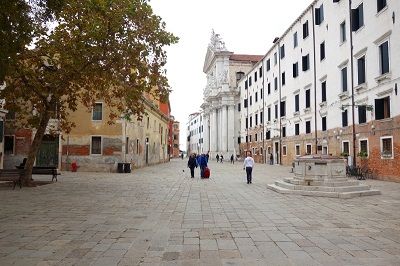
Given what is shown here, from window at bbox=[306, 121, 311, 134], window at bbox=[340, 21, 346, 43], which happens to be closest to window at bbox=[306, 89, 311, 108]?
window at bbox=[306, 121, 311, 134]

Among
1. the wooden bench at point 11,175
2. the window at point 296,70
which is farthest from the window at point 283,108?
the wooden bench at point 11,175

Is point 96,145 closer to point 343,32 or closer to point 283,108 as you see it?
point 343,32

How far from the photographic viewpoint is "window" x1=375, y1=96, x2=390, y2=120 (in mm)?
21328

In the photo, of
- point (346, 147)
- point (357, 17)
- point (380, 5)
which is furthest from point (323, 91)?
point (380, 5)

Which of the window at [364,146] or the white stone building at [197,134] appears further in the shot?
the white stone building at [197,134]

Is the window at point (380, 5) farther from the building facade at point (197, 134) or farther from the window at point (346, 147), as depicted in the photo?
the building facade at point (197, 134)

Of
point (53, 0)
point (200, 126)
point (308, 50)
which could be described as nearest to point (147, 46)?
point (53, 0)

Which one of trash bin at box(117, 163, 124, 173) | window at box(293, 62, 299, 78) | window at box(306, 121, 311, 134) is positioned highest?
window at box(293, 62, 299, 78)

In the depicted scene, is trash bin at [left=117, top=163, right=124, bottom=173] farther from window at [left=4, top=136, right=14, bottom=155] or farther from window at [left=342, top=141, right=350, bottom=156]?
window at [left=342, top=141, right=350, bottom=156]

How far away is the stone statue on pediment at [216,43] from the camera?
2933 inches

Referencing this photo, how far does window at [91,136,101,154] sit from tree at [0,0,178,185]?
10.6 metres

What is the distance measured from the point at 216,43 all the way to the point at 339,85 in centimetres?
5099

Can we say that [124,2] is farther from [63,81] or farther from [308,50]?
[308,50]

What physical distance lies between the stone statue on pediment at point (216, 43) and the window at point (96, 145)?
49725 millimetres
